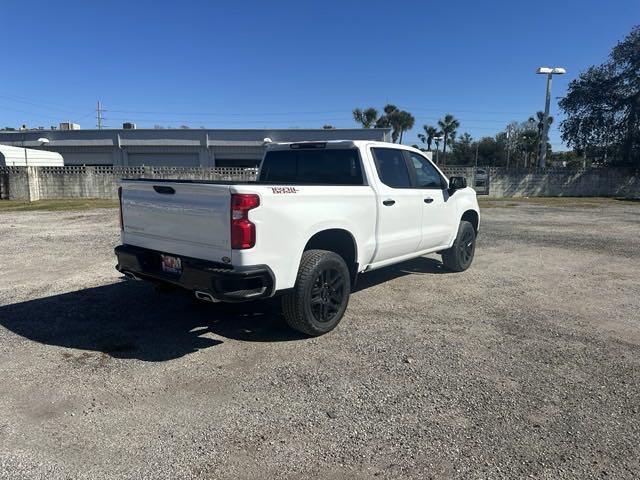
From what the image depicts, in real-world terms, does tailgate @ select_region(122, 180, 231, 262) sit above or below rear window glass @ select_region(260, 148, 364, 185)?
below

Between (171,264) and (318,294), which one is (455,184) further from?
(171,264)

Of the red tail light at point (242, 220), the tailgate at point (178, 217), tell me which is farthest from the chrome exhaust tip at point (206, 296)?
the red tail light at point (242, 220)

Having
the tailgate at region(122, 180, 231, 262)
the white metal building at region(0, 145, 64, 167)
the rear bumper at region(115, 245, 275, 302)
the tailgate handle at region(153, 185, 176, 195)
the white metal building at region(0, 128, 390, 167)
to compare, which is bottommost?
the rear bumper at region(115, 245, 275, 302)

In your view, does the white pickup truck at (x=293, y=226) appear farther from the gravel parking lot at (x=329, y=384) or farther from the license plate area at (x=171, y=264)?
the gravel parking lot at (x=329, y=384)

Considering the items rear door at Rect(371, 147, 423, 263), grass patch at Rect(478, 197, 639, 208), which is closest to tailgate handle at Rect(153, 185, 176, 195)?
rear door at Rect(371, 147, 423, 263)

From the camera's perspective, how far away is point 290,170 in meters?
6.13

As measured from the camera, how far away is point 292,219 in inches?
171

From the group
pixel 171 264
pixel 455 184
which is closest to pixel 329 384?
pixel 171 264

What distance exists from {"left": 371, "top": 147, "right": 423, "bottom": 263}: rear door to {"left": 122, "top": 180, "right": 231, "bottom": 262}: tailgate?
2.13 m

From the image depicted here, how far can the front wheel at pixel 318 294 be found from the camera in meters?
4.54

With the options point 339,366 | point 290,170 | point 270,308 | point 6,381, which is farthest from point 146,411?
point 290,170

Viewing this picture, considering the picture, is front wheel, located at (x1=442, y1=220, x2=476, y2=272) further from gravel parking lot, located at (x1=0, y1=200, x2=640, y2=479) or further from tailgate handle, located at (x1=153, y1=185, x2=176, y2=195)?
tailgate handle, located at (x1=153, y1=185, x2=176, y2=195)

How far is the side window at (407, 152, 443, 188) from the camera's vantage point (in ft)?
21.3

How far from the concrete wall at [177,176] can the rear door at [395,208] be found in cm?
1881
